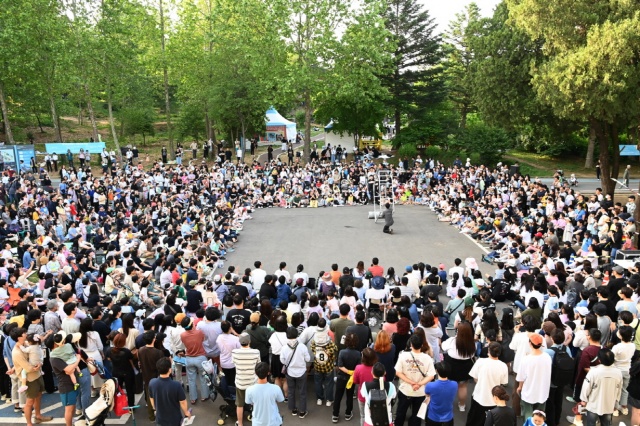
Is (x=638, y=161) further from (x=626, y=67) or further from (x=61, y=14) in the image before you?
(x=61, y=14)

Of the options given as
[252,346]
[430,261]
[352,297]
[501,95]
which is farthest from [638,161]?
[252,346]

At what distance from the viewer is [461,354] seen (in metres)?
7.32

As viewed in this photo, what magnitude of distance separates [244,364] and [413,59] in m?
34.0

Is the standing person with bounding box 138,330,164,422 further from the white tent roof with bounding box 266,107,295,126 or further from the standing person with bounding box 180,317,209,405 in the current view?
the white tent roof with bounding box 266,107,295,126

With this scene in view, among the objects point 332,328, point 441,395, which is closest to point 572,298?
point 441,395

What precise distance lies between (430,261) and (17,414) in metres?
11.6

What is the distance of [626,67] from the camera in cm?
1856

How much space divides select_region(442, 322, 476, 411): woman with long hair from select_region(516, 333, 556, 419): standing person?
2.47ft

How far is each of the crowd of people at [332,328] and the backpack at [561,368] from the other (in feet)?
0.07

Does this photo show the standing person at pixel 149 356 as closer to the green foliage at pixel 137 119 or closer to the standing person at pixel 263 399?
the standing person at pixel 263 399

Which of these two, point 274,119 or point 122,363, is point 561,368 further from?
point 274,119

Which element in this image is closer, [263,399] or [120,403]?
[263,399]

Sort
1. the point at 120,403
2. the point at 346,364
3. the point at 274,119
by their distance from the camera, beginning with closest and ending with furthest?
1. the point at 346,364
2. the point at 120,403
3. the point at 274,119

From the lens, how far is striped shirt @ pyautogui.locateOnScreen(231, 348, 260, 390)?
6898 millimetres
